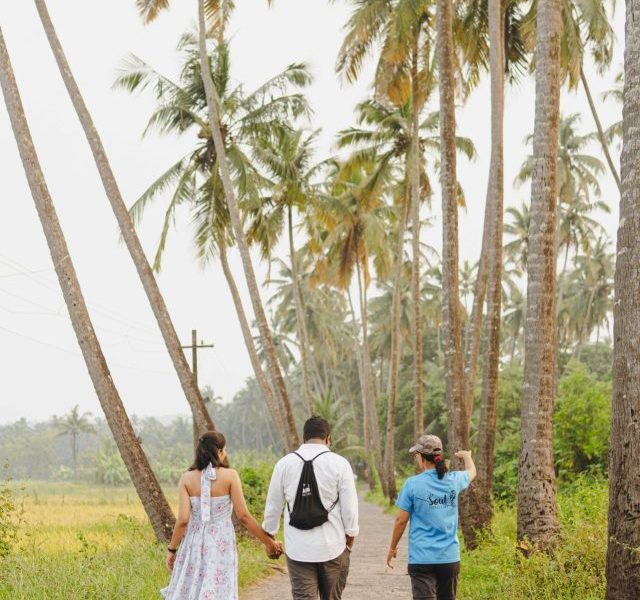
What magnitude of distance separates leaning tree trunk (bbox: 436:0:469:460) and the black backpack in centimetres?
725

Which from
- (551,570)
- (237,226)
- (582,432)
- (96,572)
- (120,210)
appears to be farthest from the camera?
(237,226)

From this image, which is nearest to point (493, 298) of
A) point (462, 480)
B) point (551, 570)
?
point (551, 570)

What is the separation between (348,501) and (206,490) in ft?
3.09

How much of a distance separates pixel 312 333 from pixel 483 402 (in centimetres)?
4375

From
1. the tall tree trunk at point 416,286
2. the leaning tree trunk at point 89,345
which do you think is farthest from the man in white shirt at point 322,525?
the tall tree trunk at point 416,286

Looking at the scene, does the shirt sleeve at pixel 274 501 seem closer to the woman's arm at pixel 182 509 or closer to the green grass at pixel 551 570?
the woman's arm at pixel 182 509

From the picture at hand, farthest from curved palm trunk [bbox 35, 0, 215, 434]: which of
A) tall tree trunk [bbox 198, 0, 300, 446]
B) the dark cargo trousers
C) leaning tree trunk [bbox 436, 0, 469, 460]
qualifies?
the dark cargo trousers

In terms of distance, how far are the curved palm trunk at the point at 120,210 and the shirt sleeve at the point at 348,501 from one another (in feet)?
26.7

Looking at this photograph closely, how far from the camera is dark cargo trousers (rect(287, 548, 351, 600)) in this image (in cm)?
596

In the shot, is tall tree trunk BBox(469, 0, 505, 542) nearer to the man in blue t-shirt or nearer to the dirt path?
the dirt path

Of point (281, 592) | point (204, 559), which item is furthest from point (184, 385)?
point (204, 559)

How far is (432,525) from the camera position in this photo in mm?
6328

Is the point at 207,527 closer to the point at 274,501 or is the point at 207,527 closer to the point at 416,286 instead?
the point at 274,501

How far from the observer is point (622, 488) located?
646 centimetres
